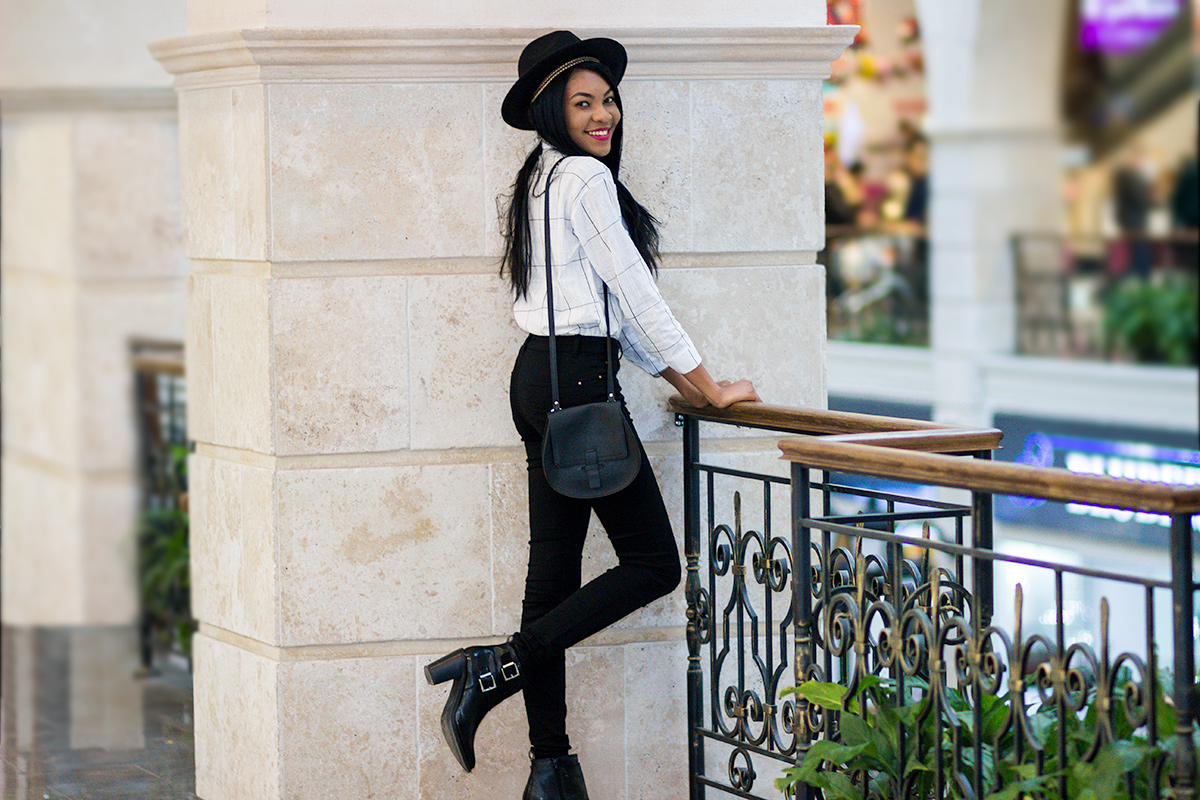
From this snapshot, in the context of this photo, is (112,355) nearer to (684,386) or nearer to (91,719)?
(91,719)

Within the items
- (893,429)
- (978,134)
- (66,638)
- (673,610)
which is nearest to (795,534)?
(893,429)

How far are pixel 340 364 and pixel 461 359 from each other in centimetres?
31

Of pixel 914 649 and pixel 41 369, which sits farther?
pixel 41 369

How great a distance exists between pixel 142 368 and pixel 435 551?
376 cm

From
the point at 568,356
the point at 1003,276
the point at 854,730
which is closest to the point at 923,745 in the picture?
the point at 854,730

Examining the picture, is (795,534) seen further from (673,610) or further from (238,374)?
(238,374)

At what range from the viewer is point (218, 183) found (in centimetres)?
411

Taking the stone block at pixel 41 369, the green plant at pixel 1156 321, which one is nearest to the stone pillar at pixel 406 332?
the stone block at pixel 41 369

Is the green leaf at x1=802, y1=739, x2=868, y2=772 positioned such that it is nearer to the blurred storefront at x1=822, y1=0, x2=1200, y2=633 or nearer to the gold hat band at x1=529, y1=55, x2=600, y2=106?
the gold hat band at x1=529, y1=55, x2=600, y2=106

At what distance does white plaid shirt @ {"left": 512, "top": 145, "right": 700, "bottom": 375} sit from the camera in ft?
11.8

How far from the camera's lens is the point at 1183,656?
8.43 feet

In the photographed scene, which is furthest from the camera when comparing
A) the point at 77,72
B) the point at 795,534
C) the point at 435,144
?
the point at 77,72

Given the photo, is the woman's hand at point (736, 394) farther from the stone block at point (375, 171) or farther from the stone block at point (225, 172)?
the stone block at point (225, 172)

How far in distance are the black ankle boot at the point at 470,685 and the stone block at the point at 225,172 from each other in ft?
3.72
